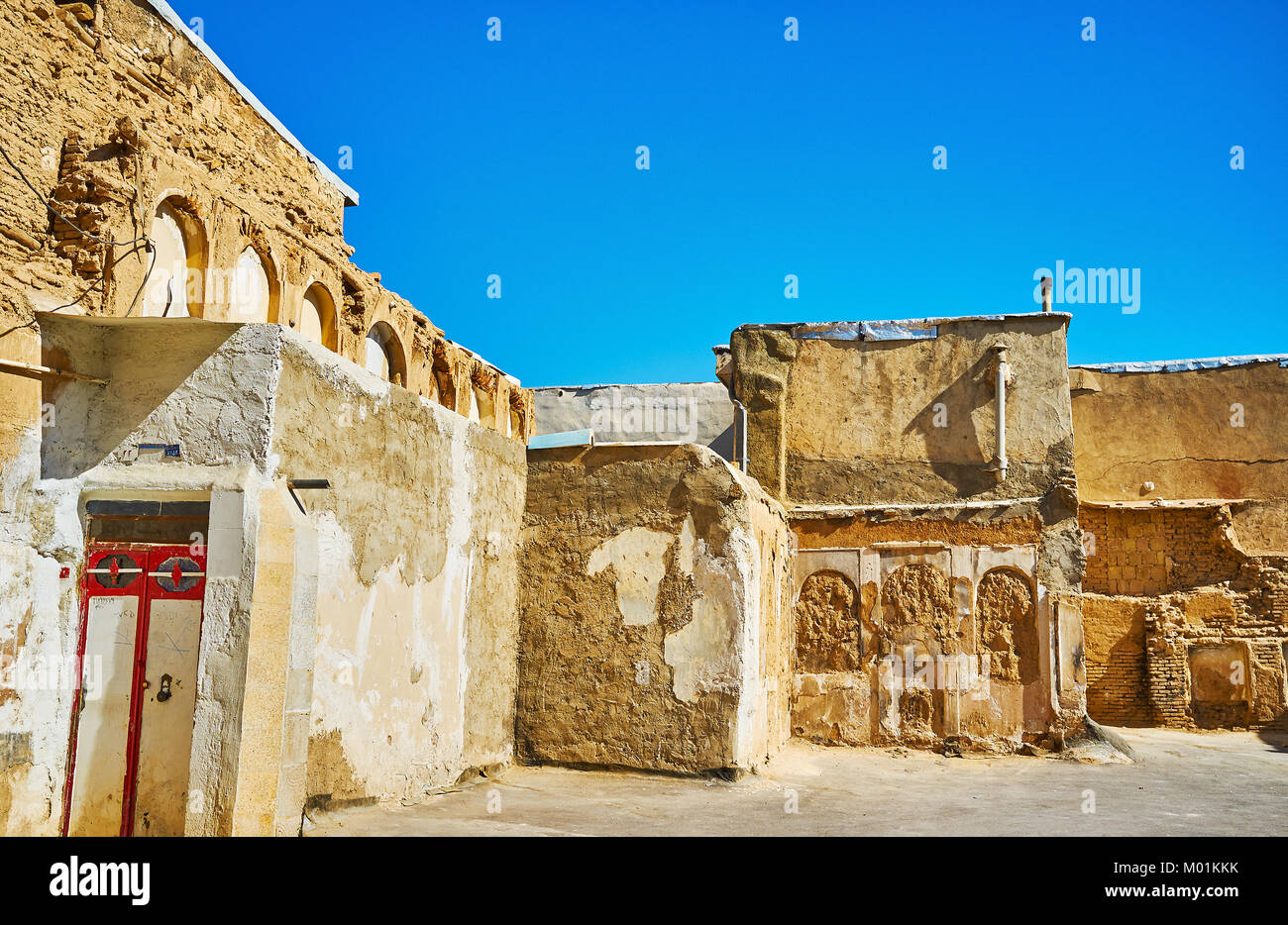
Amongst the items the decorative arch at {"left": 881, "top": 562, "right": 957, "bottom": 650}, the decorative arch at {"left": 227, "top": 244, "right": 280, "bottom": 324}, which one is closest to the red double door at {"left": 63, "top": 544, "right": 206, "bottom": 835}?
the decorative arch at {"left": 227, "top": 244, "right": 280, "bottom": 324}

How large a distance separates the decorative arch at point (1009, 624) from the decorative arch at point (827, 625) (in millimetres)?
1576

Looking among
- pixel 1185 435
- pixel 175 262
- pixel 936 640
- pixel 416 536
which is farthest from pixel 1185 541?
pixel 175 262

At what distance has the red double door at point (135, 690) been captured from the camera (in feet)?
20.0

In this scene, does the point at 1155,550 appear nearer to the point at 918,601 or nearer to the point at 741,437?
the point at 918,601

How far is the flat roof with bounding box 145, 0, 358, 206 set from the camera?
10.2 m

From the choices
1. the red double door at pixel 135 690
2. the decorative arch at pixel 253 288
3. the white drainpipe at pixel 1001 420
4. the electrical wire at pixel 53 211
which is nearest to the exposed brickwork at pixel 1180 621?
the white drainpipe at pixel 1001 420

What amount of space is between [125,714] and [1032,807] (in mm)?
7144

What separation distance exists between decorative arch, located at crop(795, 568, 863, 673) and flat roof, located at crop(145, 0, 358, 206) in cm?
792

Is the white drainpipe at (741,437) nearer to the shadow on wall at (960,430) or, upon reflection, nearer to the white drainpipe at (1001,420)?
the shadow on wall at (960,430)

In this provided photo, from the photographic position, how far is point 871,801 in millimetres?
9438

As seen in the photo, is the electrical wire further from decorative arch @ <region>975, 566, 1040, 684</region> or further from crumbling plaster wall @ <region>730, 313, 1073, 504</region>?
decorative arch @ <region>975, 566, 1040, 684</region>

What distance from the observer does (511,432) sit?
762 inches

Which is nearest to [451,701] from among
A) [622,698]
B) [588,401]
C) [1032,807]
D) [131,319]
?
[622,698]
